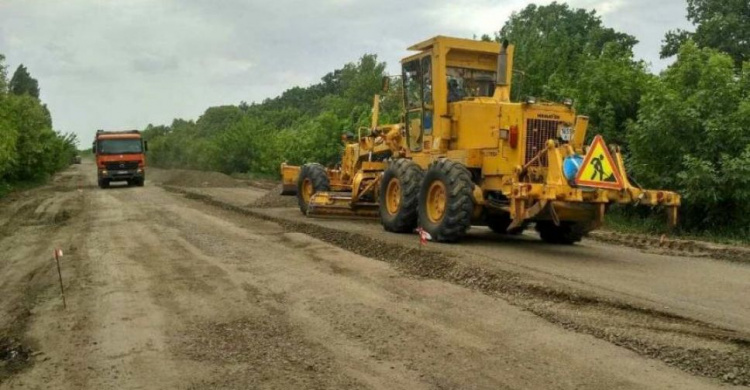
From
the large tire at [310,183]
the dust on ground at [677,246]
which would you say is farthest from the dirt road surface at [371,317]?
the large tire at [310,183]

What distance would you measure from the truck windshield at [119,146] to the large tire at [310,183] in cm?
1882

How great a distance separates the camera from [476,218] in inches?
462

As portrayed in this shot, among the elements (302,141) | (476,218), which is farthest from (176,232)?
(302,141)

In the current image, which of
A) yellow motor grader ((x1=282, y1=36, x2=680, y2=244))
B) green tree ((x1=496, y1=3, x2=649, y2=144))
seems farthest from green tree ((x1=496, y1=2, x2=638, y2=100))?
yellow motor grader ((x1=282, y1=36, x2=680, y2=244))

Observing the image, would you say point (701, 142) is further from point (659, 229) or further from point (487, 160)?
point (487, 160)

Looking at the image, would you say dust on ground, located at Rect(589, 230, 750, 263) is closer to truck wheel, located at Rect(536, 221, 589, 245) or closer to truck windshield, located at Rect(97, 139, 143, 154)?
truck wheel, located at Rect(536, 221, 589, 245)

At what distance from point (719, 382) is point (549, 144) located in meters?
5.87

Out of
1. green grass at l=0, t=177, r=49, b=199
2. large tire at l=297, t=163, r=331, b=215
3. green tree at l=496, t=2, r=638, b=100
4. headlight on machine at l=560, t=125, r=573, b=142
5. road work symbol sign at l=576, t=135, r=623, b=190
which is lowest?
green grass at l=0, t=177, r=49, b=199

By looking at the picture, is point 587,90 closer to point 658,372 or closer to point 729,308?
point 729,308

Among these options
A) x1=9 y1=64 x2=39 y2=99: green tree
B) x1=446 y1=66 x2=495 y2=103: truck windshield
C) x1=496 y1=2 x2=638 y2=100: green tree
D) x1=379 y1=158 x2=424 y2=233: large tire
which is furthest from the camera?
x1=9 y1=64 x2=39 y2=99: green tree

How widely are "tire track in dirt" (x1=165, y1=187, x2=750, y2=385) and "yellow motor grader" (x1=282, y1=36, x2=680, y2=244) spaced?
1.84 meters

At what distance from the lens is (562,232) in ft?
38.9

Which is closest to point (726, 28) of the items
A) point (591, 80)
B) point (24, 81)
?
point (591, 80)

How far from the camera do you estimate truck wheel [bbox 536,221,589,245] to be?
11609 millimetres
